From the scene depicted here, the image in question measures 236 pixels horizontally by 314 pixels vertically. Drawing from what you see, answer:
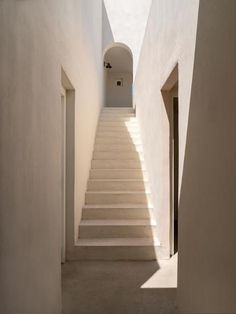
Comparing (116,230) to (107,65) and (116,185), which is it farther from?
(107,65)

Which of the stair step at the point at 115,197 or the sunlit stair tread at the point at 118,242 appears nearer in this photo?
the sunlit stair tread at the point at 118,242

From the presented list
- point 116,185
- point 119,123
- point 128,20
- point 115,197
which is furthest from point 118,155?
point 128,20

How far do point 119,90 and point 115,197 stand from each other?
7.94m

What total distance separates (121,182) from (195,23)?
318cm

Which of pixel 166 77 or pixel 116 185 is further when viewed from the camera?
pixel 116 185

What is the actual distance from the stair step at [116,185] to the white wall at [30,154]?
7.90 ft

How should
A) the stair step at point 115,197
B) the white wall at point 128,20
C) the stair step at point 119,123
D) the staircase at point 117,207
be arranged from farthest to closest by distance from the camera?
the white wall at point 128,20 < the stair step at point 119,123 < the stair step at point 115,197 < the staircase at point 117,207

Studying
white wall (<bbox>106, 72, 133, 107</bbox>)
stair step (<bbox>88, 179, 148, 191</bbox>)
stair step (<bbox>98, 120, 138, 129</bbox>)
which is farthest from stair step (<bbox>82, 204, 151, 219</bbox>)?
white wall (<bbox>106, 72, 133, 107</bbox>)

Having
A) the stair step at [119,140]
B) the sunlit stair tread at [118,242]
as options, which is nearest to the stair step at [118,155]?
the stair step at [119,140]

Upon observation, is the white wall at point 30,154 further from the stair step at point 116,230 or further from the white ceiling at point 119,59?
the white ceiling at point 119,59

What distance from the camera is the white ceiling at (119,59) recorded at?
379 inches

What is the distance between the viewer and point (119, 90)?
38.3ft

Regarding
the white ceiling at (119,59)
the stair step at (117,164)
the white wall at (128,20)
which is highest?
the white wall at (128,20)

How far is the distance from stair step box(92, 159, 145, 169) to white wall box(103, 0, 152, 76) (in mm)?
3837
